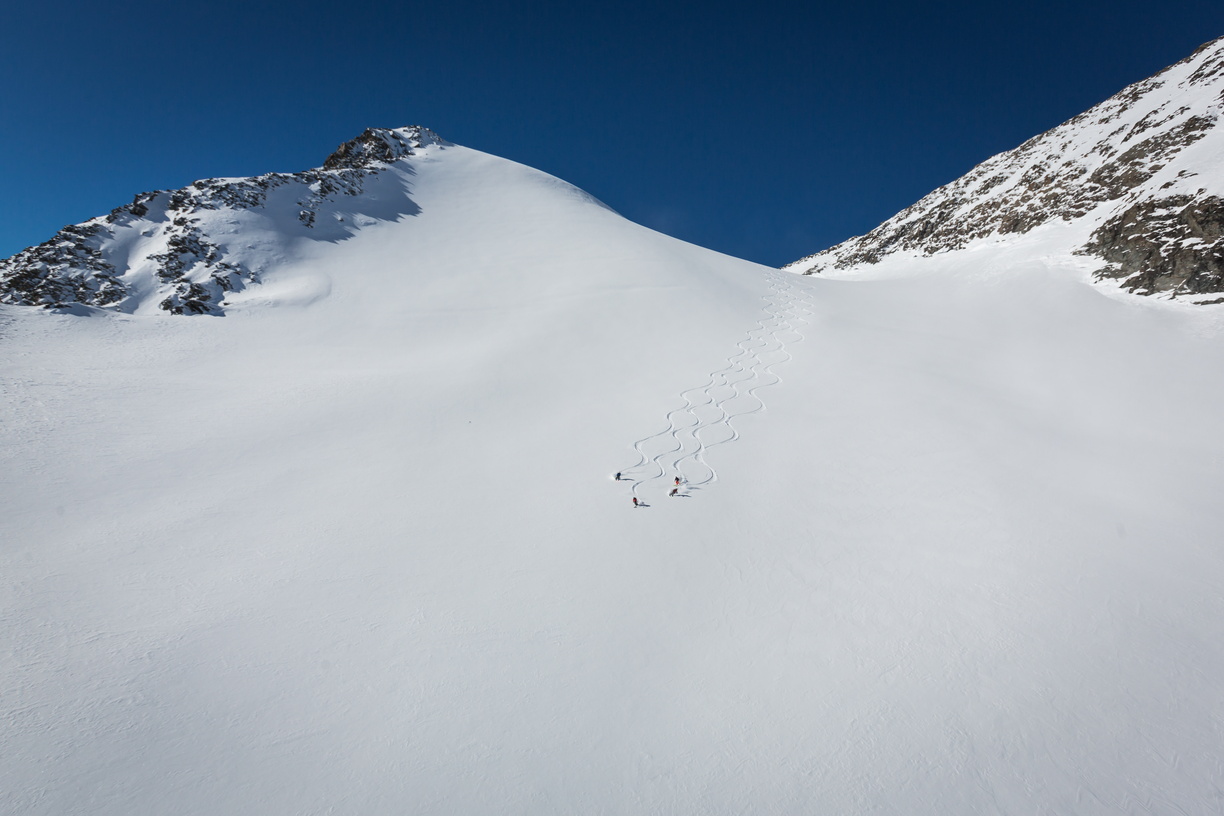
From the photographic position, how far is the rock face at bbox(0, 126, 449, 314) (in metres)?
19.1

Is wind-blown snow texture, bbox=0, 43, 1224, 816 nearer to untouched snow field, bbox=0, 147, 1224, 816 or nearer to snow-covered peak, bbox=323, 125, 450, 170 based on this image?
untouched snow field, bbox=0, 147, 1224, 816

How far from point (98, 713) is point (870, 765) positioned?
7.37 metres

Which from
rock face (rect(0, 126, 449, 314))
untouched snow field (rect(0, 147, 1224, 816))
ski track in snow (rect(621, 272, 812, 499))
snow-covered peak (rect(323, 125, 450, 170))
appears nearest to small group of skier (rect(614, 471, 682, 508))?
ski track in snow (rect(621, 272, 812, 499))

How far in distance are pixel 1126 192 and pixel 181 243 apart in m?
46.1

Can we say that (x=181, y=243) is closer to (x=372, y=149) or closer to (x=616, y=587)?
(x=372, y=149)

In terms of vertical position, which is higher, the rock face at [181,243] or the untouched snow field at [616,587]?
the rock face at [181,243]

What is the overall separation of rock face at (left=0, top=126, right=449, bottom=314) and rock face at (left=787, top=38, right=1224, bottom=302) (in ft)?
118

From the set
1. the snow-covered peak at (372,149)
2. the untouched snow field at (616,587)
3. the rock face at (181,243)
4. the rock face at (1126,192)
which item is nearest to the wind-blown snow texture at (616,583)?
the untouched snow field at (616,587)

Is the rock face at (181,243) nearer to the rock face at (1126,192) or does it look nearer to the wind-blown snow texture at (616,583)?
the wind-blown snow texture at (616,583)

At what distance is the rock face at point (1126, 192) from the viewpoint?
717 inches

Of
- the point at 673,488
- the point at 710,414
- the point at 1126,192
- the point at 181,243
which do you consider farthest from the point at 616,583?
the point at 1126,192

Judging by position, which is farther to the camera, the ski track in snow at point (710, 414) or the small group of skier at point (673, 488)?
the ski track in snow at point (710, 414)

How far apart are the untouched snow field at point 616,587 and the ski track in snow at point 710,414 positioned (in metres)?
0.10

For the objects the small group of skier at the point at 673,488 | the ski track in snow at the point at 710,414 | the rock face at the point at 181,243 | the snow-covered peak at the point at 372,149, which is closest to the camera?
the small group of skier at the point at 673,488
